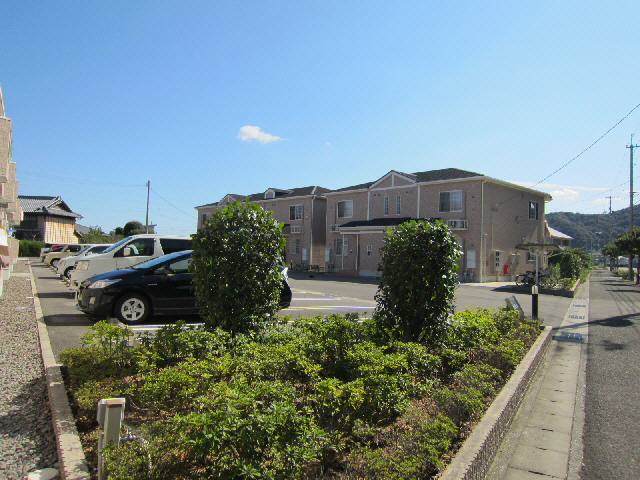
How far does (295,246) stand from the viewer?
3950cm

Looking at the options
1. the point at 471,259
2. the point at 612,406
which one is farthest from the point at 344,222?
the point at 612,406

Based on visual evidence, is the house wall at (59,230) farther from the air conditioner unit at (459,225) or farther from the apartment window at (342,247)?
the air conditioner unit at (459,225)

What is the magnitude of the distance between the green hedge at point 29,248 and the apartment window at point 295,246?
2801 centimetres

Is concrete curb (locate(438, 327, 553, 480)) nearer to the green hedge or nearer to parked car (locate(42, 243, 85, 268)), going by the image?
parked car (locate(42, 243, 85, 268))

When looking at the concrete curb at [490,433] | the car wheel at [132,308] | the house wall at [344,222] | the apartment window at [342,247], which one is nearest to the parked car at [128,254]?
the car wheel at [132,308]

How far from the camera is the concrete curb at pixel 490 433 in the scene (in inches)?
117

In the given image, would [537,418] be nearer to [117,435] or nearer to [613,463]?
[613,463]

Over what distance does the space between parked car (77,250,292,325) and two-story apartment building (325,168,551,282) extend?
17.2 meters

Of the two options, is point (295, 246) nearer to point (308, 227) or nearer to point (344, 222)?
point (308, 227)

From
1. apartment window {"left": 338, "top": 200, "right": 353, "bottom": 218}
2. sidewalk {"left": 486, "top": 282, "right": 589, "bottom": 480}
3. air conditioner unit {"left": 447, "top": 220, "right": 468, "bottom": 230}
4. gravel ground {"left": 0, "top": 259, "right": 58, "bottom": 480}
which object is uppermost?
apartment window {"left": 338, "top": 200, "right": 353, "bottom": 218}

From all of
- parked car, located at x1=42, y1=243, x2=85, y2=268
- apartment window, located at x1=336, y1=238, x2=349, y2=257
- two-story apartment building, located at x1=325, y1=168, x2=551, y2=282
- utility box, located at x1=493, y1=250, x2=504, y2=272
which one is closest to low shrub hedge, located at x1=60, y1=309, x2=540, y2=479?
two-story apartment building, located at x1=325, y1=168, x2=551, y2=282

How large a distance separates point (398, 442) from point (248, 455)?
4.00 ft

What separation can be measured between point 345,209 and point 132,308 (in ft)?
87.8

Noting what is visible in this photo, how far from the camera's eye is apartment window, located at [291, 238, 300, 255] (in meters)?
39.2
